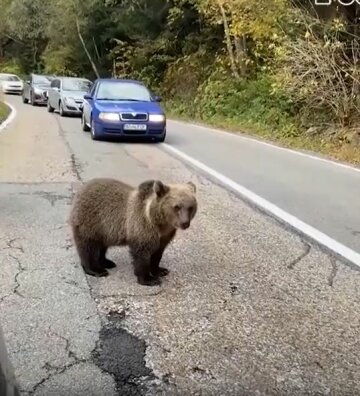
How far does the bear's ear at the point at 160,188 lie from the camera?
501 centimetres

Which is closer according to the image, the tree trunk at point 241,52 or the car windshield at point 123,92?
the car windshield at point 123,92

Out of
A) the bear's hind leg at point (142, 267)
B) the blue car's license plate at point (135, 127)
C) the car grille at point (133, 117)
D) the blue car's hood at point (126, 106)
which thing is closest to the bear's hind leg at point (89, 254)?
the bear's hind leg at point (142, 267)

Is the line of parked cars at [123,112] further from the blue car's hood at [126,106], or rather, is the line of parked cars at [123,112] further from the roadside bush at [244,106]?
the roadside bush at [244,106]

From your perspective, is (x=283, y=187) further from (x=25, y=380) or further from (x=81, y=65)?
(x=81, y=65)

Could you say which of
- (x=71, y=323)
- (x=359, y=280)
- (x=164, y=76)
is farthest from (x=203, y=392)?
(x=164, y=76)

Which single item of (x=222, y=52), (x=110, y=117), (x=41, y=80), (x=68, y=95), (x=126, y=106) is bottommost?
(x=41, y=80)

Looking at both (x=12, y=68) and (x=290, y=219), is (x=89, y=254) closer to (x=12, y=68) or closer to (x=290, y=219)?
(x=290, y=219)

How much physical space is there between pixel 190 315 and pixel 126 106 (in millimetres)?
12759

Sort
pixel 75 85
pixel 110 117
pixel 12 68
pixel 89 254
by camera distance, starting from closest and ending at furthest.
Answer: pixel 89 254, pixel 110 117, pixel 75 85, pixel 12 68

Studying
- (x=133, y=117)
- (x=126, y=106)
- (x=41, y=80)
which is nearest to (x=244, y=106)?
(x=126, y=106)

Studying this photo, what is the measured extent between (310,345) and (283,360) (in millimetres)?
328

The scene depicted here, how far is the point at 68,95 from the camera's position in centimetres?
2508

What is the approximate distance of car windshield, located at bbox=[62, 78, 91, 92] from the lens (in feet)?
84.2

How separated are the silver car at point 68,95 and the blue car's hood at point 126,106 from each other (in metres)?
7.62
